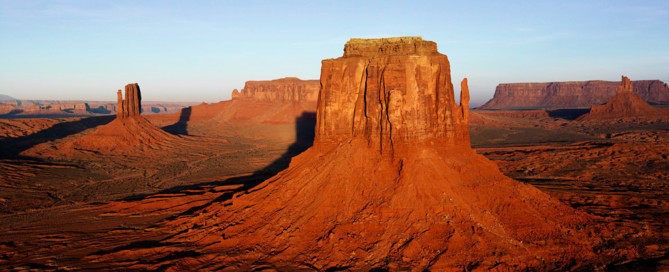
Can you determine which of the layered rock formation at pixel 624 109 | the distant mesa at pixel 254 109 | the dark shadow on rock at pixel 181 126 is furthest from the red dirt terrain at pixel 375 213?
the layered rock formation at pixel 624 109

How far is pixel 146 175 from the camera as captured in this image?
45188 millimetres

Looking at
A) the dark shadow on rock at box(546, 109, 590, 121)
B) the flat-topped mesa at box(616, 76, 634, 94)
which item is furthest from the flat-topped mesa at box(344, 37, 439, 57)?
the flat-topped mesa at box(616, 76, 634, 94)

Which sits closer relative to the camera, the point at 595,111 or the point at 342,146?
the point at 342,146

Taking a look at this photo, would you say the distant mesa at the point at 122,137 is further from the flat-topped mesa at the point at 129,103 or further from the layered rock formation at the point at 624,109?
the layered rock formation at the point at 624,109

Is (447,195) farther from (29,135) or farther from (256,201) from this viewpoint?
(29,135)

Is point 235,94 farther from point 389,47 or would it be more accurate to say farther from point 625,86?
point 625,86

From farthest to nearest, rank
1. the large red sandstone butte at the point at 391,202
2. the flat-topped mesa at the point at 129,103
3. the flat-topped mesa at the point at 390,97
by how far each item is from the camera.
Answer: the flat-topped mesa at the point at 129,103 → the flat-topped mesa at the point at 390,97 → the large red sandstone butte at the point at 391,202

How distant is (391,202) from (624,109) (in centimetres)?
12540

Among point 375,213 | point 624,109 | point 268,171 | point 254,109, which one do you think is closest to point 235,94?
point 254,109

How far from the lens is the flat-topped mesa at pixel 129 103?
216ft

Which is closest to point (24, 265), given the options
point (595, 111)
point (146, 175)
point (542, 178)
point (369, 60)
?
point (369, 60)

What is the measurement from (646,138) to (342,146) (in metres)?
75.5

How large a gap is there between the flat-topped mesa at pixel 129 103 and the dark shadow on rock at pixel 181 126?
15.5m

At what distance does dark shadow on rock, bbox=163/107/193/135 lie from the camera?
285 ft
